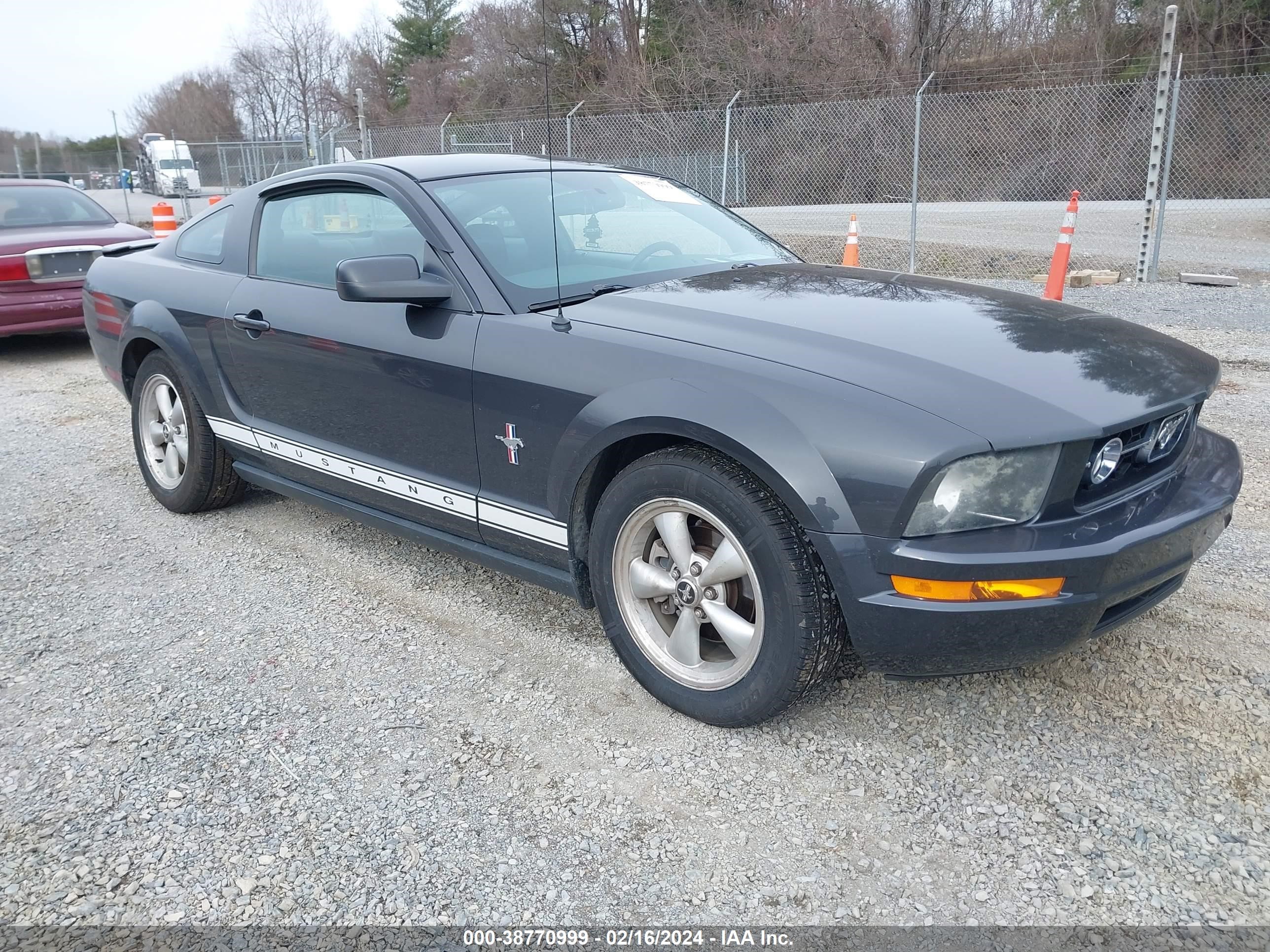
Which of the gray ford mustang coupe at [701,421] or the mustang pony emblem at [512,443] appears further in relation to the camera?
the mustang pony emblem at [512,443]

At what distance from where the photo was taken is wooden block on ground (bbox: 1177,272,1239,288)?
33.0 ft

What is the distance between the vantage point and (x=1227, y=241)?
14.2m

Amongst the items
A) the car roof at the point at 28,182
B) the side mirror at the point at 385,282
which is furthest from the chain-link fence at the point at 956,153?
the side mirror at the point at 385,282

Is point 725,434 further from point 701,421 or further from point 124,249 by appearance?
point 124,249

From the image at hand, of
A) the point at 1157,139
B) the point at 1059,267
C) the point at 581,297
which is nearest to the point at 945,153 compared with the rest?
the point at 1157,139

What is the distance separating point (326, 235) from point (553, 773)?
2.21m


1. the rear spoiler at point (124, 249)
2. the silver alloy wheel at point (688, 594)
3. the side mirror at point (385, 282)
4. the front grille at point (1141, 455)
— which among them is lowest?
the silver alloy wheel at point (688, 594)

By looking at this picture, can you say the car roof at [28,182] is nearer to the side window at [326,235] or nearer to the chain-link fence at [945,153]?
the side window at [326,235]

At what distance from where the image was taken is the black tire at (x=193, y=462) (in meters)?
4.14

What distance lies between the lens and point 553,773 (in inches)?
98.1

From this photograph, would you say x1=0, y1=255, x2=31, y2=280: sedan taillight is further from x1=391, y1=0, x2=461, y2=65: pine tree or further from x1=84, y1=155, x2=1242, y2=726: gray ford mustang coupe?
x1=391, y1=0, x2=461, y2=65: pine tree

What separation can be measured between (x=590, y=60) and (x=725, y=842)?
25.4 meters

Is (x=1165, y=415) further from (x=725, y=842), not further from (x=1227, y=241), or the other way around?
(x=1227, y=241)

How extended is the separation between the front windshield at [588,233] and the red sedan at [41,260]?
5.04 meters
